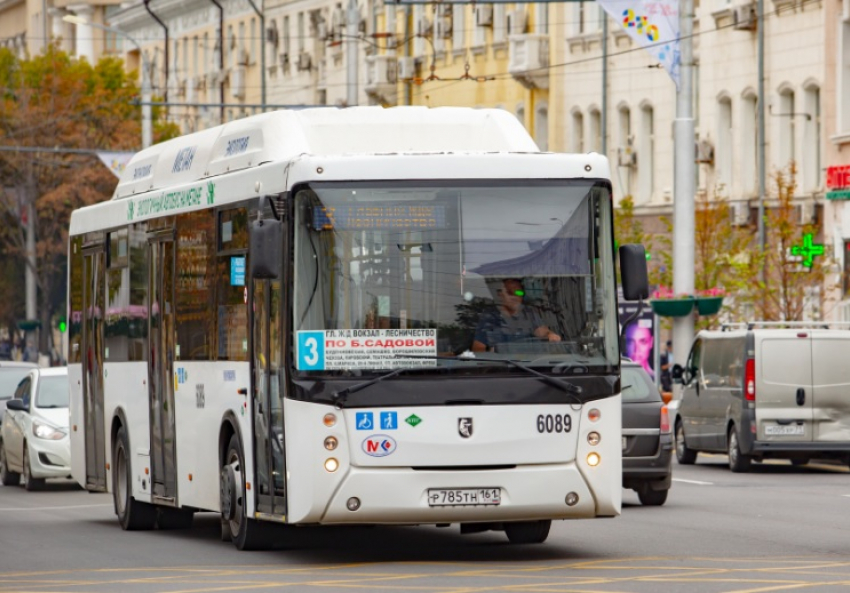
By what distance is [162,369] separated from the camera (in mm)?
19359

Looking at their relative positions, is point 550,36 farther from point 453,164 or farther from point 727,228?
point 453,164

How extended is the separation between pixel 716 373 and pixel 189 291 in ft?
48.6

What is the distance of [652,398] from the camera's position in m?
24.0

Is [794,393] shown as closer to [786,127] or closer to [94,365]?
[94,365]

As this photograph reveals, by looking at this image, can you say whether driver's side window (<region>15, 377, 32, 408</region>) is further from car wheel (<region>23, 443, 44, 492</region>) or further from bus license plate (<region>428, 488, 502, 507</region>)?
bus license plate (<region>428, 488, 502, 507</region>)

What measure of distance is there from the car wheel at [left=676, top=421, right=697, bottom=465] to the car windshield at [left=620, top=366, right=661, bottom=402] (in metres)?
9.60

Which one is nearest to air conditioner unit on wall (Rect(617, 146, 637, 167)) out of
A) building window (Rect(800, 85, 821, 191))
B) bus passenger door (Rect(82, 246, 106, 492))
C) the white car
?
building window (Rect(800, 85, 821, 191))

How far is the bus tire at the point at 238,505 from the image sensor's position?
1716 cm

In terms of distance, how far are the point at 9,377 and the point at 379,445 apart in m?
19.8

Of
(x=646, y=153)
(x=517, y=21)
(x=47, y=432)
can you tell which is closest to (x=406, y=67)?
(x=517, y=21)

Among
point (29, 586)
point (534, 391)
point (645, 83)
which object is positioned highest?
point (645, 83)

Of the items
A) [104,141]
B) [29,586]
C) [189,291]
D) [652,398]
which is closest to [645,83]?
[104,141]

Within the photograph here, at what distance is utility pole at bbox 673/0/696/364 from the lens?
123 ft

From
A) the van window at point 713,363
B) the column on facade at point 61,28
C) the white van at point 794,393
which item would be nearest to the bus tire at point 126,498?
the white van at point 794,393
